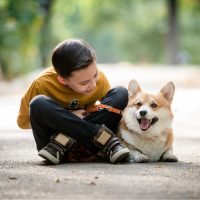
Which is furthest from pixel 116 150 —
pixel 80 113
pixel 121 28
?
pixel 121 28

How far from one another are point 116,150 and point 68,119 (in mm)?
405

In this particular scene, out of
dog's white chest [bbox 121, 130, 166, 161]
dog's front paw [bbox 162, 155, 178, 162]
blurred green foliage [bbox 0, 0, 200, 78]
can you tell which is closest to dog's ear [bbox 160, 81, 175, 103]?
dog's white chest [bbox 121, 130, 166, 161]

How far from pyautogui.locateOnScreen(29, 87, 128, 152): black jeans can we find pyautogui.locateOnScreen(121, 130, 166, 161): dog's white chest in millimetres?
181

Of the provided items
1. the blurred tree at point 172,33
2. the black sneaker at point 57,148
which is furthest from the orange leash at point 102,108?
the blurred tree at point 172,33

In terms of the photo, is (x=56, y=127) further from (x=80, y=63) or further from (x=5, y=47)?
(x=5, y=47)

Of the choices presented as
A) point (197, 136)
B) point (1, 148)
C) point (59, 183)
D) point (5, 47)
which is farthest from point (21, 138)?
point (5, 47)

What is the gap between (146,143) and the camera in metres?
5.10

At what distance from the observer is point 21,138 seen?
22.6 feet

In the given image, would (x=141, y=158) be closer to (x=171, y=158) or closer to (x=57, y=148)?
(x=171, y=158)

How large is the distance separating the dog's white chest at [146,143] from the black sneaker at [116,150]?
149 mm

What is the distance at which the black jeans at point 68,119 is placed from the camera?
488 centimetres

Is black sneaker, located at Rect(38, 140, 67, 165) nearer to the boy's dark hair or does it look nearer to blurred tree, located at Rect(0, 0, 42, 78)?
the boy's dark hair

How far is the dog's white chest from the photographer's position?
5094 mm

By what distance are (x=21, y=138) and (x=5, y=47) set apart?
8707mm
